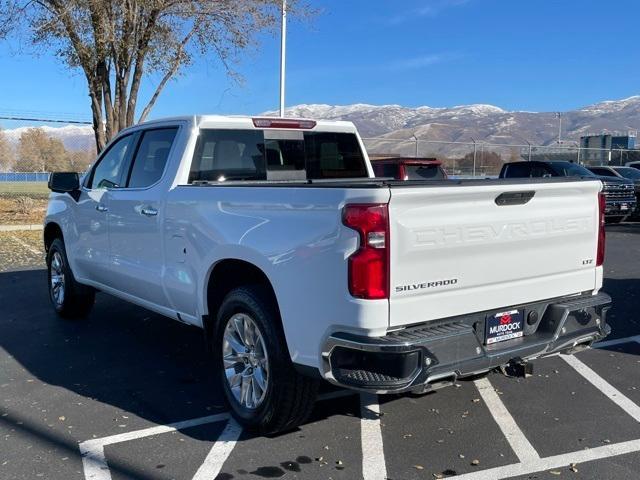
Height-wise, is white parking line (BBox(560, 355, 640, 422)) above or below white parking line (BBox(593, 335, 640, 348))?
below

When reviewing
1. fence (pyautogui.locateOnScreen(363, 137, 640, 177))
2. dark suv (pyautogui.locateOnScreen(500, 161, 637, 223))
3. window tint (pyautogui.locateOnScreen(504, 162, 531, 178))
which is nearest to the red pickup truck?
window tint (pyautogui.locateOnScreen(504, 162, 531, 178))

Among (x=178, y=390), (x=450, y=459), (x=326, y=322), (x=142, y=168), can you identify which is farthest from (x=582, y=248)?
(x=142, y=168)

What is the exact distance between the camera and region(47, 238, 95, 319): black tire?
6.73 m

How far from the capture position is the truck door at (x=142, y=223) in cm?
493

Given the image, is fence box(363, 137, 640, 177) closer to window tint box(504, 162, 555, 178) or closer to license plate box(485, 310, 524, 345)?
window tint box(504, 162, 555, 178)

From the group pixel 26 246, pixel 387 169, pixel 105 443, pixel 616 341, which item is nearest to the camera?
pixel 105 443

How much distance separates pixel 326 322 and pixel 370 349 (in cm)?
30

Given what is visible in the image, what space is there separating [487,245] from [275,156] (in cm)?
240

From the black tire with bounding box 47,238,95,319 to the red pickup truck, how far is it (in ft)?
22.8

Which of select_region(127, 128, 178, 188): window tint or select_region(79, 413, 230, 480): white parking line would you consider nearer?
select_region(79, 413, 230, 480): white parking line

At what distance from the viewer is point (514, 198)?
12.1 feet

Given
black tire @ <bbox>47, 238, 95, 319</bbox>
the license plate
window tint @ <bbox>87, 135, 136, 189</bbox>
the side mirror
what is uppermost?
window tint @ <bbox>87, 135, 136, 189</bbox>

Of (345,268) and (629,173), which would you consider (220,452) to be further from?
(629,173)

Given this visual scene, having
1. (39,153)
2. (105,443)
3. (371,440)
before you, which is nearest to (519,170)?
(371,440)
